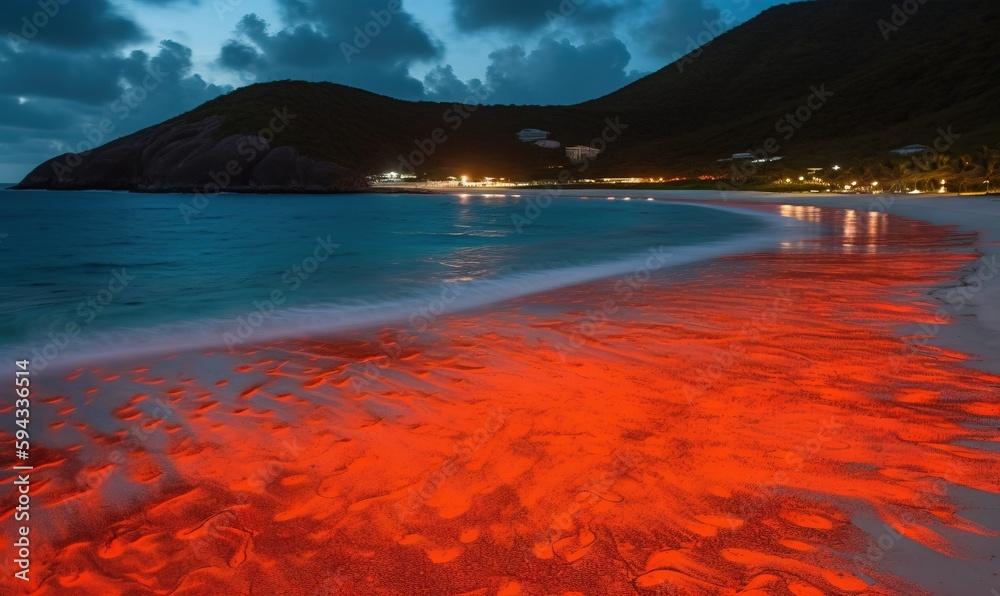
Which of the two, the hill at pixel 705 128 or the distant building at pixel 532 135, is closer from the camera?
the hill at pixel 705 128

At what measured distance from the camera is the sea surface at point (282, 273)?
12.1 metres

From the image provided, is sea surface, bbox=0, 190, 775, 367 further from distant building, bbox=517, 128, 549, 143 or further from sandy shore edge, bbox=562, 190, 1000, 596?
distant building, bbox=517, 128, 549, 143

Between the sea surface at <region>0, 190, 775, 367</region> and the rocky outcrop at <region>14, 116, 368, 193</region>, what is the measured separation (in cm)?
7973

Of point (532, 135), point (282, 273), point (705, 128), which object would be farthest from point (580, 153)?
point (282, 273)

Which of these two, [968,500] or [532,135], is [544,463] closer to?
[968,500]

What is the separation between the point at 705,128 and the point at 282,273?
18480 cm

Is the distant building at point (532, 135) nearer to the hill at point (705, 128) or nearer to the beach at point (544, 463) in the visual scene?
the hill at point (705, 128)

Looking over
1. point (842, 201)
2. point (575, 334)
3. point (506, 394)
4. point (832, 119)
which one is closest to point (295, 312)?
point (575, 334)

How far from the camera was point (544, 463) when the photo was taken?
5.36 m

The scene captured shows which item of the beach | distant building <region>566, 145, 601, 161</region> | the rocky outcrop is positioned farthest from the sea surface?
distant building <region>566, 145, 601, 161</region>

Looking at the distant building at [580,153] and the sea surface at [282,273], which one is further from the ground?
the distant building at [580,153]

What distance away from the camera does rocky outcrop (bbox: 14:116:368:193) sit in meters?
121

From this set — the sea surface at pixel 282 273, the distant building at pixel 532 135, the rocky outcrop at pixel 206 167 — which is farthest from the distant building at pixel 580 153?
the sea surface at pixel 282 273

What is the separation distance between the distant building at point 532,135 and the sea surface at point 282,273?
15288 centimetres
